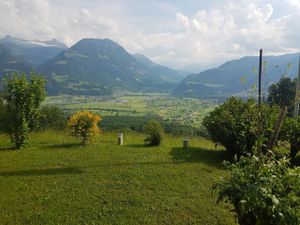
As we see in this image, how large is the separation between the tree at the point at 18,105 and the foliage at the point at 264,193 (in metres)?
13.4

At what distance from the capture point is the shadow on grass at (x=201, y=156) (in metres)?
16.1

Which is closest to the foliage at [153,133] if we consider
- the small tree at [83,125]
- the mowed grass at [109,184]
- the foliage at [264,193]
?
the mowed grass at [109,184]

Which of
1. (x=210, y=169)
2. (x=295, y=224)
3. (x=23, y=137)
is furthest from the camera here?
(x=23, y=137)

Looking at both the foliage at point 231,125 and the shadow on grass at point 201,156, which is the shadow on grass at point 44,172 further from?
the foliage at point 231,125

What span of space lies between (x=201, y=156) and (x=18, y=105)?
9.48 m

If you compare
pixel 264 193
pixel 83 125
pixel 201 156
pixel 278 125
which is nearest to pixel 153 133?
pixel 201 156

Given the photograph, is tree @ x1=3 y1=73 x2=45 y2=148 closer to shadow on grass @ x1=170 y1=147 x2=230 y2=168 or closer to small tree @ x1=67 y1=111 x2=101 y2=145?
small tree @ x1=67 y1=111 x2=101 y2=145

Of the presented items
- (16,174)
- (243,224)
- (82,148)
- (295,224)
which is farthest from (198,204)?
(82,148)

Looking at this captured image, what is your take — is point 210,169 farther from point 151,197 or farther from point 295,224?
point 295,224

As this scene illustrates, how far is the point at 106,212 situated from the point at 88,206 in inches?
26.8

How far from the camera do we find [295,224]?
246 inches

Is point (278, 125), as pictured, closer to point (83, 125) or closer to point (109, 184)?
point (109, 184)

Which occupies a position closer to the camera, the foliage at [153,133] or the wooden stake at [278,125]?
the wooden stake at [278,125]

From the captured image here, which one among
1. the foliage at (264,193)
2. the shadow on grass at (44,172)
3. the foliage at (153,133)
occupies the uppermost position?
the foliage at (264,193)
